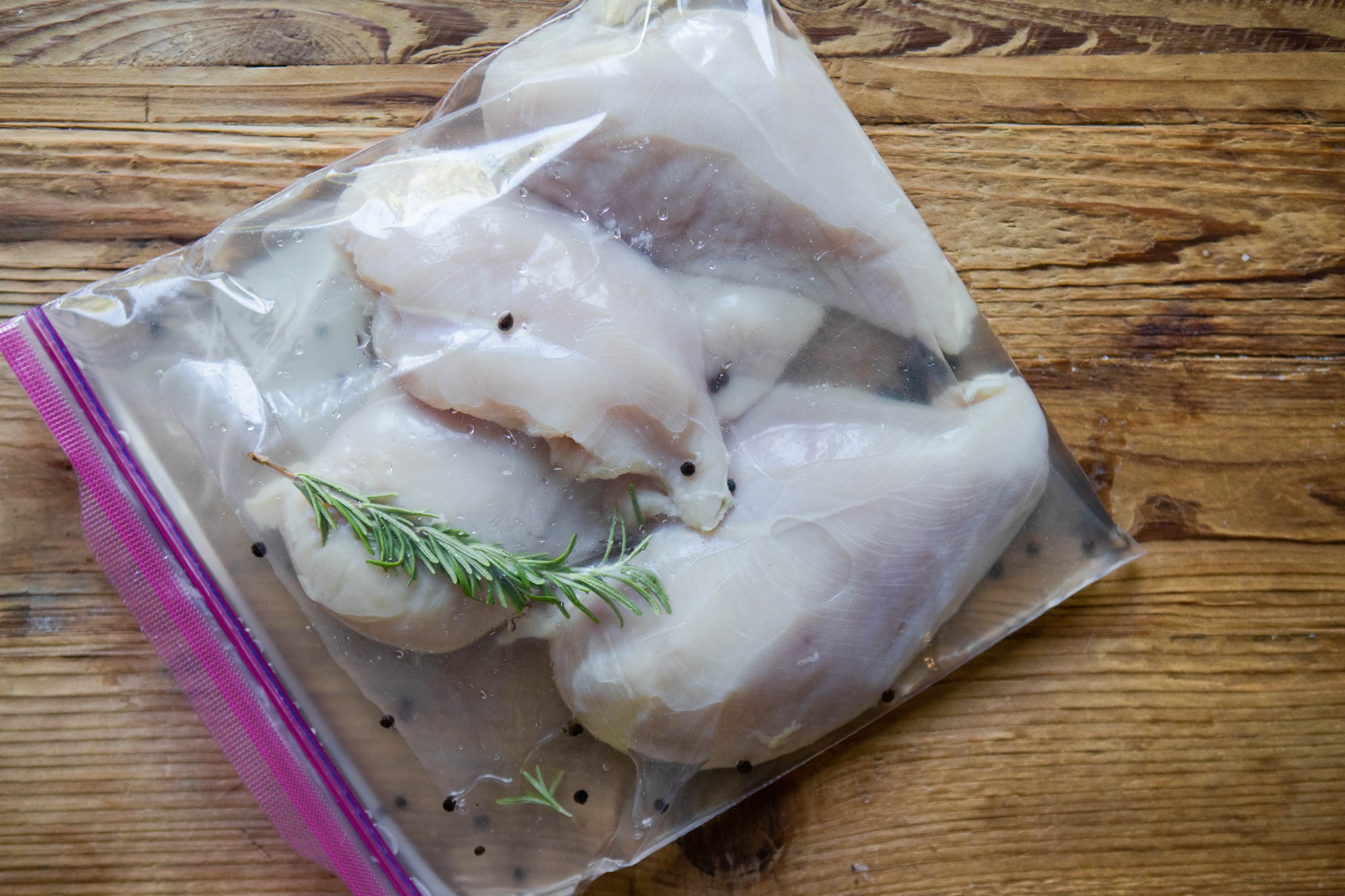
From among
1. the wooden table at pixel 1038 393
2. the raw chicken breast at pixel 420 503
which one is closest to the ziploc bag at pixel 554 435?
the raw chicken breast at pixel 420 503

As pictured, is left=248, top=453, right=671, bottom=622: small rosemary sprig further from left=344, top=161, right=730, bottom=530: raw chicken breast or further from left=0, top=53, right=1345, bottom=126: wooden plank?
left=0, top=53, right=1345, bottom=126: wooden plank

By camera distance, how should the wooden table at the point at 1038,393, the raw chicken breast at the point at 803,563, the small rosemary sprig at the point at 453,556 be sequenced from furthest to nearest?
the wooden table at the point at 1038,393, the raw chicken breast at the point at 803,563, the small rosemary sprig at the point at 453,556

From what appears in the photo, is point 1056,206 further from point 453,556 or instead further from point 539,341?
point 453,556

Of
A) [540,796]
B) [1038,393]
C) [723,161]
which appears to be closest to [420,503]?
[540,796]

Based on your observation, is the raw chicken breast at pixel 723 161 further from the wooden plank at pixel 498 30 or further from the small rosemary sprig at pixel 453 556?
the small rosemary sprig at pixel 453 556

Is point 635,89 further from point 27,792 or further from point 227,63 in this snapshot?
point 27,792
